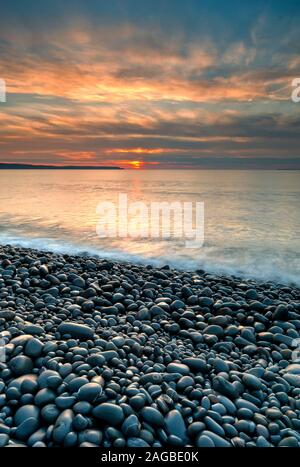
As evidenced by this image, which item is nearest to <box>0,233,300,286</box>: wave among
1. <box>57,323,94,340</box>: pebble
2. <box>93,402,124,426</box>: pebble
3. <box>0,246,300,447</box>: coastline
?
<box>0,246,300,447</box>: coastline

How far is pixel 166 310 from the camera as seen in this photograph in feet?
15.9

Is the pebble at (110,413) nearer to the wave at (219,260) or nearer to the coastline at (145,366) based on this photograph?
the coastline at (145,366)

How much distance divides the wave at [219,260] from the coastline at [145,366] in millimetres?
2244

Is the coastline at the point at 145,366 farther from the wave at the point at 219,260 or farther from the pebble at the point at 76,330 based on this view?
the wave at the point at 219,260

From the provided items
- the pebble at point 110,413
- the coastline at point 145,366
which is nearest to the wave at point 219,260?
the coastline at point 145,366

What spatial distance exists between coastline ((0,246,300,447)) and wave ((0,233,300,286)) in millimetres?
2244

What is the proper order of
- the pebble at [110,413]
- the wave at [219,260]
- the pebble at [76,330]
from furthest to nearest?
the wave at [219,260]
the pebble at [76,330]
the pebble at [110,413]

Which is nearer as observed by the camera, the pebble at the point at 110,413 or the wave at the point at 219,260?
the pebble at the point at 110,413

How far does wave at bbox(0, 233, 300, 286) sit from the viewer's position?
7.94 metres

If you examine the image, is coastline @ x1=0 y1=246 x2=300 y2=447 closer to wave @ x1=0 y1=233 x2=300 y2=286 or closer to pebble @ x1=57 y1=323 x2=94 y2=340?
pebble @ x1=57 y1=323 x2=94 y2=340

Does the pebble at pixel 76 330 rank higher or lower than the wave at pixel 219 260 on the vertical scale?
higher

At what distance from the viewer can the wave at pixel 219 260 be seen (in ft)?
26.1

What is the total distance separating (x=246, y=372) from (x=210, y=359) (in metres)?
0.38

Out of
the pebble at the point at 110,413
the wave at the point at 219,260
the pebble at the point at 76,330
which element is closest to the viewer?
the pebble at the point at 110,413
